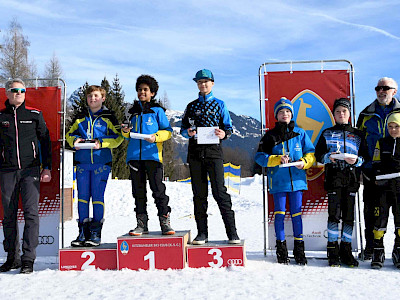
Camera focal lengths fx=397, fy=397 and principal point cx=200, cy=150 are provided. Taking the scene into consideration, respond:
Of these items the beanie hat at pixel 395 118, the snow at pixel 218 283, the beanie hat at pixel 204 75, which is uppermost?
the beanie hat at pixel 204 75

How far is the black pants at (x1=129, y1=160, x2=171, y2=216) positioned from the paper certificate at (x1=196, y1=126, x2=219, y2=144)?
62cm

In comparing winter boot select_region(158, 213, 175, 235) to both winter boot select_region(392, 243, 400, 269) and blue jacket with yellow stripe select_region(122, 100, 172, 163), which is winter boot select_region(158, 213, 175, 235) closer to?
blue jacket with yellow stripe select_region(122, 100, 172, 163)

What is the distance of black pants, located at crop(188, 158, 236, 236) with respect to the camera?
4.68 meters

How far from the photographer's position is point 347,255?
4762 mm

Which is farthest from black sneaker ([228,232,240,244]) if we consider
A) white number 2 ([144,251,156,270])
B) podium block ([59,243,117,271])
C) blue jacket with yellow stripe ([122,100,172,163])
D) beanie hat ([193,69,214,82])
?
beanie hat ([193,69,214,82])

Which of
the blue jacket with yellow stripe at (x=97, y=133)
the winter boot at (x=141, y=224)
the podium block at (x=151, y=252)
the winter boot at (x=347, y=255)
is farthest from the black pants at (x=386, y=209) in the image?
the blue jacket with yellow stripe at (x=97, y=133)

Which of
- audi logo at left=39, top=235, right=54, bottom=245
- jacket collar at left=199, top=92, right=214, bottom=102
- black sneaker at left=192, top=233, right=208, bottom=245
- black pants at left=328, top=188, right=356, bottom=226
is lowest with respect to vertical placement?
audi logo at left=39, top=235, right=54, bottom=245

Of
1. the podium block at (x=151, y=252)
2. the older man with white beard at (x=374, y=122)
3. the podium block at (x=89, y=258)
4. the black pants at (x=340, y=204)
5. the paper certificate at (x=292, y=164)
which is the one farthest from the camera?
the older man with white beard at (x=374, y=122)

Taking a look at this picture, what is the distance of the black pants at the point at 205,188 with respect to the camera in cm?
468

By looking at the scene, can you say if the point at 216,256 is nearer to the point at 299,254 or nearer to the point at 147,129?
the point at 299,254

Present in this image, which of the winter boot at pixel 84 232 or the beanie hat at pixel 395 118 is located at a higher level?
the beanie hat at pixel 395 118

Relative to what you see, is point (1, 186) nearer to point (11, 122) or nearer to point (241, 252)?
point (11, 122)

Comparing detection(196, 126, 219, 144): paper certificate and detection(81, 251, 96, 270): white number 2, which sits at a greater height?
detection(196, 126, 219, 144): paper certificate

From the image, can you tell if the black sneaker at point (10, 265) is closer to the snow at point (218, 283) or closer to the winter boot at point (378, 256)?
the snow at point (218, 283)
